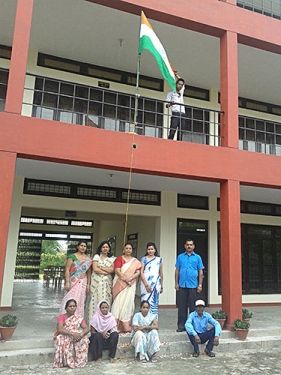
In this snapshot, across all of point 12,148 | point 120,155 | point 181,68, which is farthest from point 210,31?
point 12,148

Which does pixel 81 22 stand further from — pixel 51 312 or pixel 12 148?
pixel 51 312

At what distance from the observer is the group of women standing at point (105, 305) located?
557 cm

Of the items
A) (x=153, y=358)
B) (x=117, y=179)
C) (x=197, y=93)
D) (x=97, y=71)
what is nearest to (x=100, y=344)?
(x=153, y=358)

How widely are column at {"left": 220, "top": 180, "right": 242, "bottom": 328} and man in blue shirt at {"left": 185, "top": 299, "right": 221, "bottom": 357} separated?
3.41ft

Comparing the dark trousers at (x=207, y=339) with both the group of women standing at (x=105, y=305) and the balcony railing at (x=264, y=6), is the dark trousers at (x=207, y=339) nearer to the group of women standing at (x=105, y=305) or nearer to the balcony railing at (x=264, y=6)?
the group of women standing at (x=105, y=305)

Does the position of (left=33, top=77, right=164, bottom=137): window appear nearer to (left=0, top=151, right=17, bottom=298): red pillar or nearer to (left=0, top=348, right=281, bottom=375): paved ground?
(left=0, top=151, right=17, bottom=298): red pillar

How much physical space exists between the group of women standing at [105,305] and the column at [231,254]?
1.46 meters

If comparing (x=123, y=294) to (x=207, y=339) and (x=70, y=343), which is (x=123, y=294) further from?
(x=207, y=339)

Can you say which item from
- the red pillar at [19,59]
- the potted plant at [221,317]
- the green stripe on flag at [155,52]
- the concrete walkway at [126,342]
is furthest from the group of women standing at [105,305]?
the green stripe on flag at [155,52]

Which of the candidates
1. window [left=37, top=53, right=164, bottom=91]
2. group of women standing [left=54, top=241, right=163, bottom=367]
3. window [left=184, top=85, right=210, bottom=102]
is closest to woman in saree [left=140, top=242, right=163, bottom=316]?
group of women standing [left=54, top=241, right=163, bottom=367]

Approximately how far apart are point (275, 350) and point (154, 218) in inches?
195

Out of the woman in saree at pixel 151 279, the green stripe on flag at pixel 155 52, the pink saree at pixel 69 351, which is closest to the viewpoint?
the pink saree at pixel 69 351

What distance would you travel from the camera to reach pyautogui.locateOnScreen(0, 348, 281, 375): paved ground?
533cm

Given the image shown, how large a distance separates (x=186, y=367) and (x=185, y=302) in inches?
54.1
